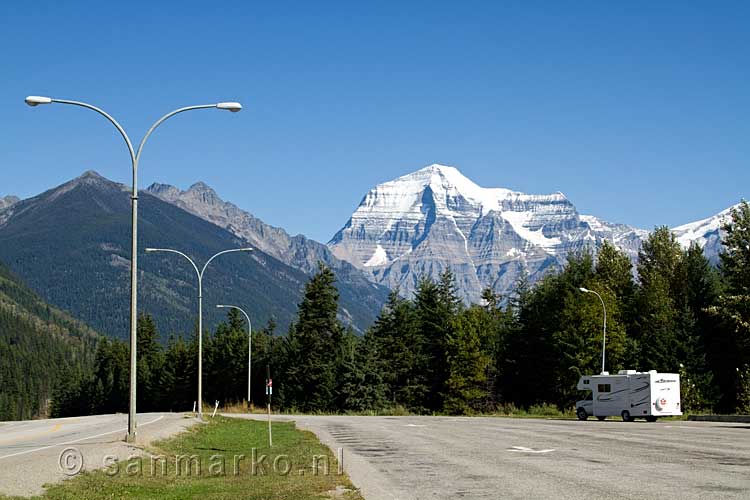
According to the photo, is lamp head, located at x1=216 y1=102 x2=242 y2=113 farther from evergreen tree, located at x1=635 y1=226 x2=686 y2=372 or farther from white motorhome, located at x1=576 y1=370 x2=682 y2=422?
evergreen tree, located at x1=635 y1=226 x2=686 y2=372

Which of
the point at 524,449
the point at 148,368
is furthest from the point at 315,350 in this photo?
the point at 524,449

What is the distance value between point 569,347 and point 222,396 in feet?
191

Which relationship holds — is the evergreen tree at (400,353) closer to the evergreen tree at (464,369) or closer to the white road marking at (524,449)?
the evergreen tree at (464,369)

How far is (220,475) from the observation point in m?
22.5

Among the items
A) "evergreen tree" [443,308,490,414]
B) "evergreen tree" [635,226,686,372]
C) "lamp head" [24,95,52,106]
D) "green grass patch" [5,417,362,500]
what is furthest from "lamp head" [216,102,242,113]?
"evergreen tree" [443,308,490,414]

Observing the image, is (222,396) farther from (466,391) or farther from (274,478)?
(274,478)

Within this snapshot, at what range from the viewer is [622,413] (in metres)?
55.1

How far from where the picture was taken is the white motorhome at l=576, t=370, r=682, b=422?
53344 millimetres

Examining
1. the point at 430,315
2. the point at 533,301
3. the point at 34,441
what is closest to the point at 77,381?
the point at 430,315

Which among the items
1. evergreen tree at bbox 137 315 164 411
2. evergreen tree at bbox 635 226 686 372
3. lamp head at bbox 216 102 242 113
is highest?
lamp head at bbox 216 102 242 113

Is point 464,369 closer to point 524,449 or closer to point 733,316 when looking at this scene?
point 733,316

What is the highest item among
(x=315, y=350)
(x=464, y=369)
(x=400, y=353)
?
(x=315, y=350)

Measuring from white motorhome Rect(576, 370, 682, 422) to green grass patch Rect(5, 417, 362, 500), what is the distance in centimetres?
2712

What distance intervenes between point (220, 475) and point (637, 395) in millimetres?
37391
